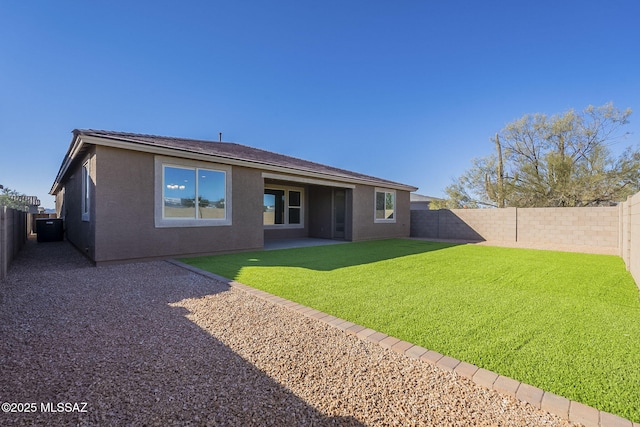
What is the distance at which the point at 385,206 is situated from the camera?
15.5 m

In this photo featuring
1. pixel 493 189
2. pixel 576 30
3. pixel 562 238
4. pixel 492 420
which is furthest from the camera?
pixel 493 189

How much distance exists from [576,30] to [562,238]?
853 cm

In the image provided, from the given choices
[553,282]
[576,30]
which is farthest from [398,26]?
[553,282]

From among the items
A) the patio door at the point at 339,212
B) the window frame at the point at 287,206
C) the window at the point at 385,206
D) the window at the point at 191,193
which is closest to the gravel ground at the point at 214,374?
the window at the point at 191,193

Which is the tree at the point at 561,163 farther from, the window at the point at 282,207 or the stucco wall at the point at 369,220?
the window at the point at 282,207

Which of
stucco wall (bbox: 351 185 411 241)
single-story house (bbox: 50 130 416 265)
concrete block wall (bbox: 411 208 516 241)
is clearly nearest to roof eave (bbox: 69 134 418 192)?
single-story house (bbox: 50 130 416 265)

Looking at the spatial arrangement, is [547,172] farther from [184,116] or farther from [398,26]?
[184,116]

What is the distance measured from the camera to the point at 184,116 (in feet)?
55.1

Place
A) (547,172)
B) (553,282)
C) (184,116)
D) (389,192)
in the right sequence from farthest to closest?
(547,172) < (184,116) < (389,192) < (553,282)

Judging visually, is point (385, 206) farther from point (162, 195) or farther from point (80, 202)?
point (80, 202)

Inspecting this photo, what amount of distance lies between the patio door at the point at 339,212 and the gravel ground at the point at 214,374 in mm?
10265

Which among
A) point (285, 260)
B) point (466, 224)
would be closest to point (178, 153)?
point (285, 260)

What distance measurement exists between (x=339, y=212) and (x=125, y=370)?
1245cm

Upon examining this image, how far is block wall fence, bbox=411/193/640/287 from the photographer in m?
11.9
